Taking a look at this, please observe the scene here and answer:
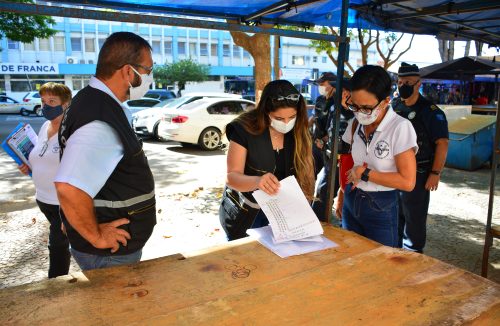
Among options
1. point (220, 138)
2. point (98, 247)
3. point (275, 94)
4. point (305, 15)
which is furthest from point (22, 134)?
point (220, 138)

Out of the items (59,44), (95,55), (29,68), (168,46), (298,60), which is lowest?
(29,68)

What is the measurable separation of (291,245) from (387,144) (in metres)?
0.83

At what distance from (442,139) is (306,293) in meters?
2.19

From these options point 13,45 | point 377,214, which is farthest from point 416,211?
point 13,45

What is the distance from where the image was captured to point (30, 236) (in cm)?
448

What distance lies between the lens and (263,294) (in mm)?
1360

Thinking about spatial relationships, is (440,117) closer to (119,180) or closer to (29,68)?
(119,180)

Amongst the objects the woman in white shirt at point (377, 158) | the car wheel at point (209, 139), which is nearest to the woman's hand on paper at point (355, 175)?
the woman in white shirt at point (377, 158)

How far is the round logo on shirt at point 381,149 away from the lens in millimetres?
2176

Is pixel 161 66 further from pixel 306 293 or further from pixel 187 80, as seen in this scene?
pixel 306 293

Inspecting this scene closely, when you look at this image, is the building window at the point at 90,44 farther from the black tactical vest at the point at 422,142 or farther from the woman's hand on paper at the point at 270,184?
the woman's hand on paper at the point at 270,184

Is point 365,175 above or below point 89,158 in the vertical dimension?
below

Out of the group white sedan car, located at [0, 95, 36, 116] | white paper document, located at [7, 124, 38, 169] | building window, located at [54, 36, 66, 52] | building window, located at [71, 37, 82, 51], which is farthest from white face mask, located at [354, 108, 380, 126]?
building window, located at [71, 37, 82, 51]

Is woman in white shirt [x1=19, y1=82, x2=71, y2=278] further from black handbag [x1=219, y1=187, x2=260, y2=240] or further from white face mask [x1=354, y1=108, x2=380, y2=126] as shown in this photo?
white face mask [x1=354, y1=108, x2=380, y2=126]
